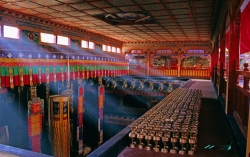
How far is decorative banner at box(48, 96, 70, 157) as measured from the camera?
512cm

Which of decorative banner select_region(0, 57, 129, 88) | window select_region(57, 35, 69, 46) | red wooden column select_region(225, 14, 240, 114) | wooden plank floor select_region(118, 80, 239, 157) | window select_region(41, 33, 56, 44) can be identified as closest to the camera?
wooden plank floor select_region(118, 80, 239, 157)

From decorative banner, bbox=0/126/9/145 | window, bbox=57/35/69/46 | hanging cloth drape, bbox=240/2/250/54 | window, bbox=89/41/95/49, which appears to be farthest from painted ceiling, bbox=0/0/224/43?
decorative banner, bbox=0/126/9/145

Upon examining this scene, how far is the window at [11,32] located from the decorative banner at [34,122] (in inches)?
177

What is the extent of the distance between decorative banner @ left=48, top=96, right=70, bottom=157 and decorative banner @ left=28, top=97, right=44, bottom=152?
0.28 metres

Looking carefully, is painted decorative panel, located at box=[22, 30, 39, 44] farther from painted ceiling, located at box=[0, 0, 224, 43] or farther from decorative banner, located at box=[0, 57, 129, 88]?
decorative banner, located at box=[0, 57, 129, 88]

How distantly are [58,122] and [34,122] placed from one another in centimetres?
55

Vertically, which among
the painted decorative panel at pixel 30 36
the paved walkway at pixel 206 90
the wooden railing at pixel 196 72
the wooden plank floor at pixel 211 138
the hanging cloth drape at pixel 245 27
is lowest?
the wooden plank floor at pixel 211 138

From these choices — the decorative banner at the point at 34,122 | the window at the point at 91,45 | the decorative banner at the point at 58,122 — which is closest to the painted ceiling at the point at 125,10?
the decorative banner at the point at 58,122

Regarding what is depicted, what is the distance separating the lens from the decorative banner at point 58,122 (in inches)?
202

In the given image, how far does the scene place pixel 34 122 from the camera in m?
4.91

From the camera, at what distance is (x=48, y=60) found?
15.5 feet

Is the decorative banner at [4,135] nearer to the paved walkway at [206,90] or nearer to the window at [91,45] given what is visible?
the paved walkway at [206,90]

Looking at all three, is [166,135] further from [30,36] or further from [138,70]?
[138,70]

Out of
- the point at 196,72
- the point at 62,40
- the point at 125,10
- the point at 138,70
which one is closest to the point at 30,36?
the point at 62,40
